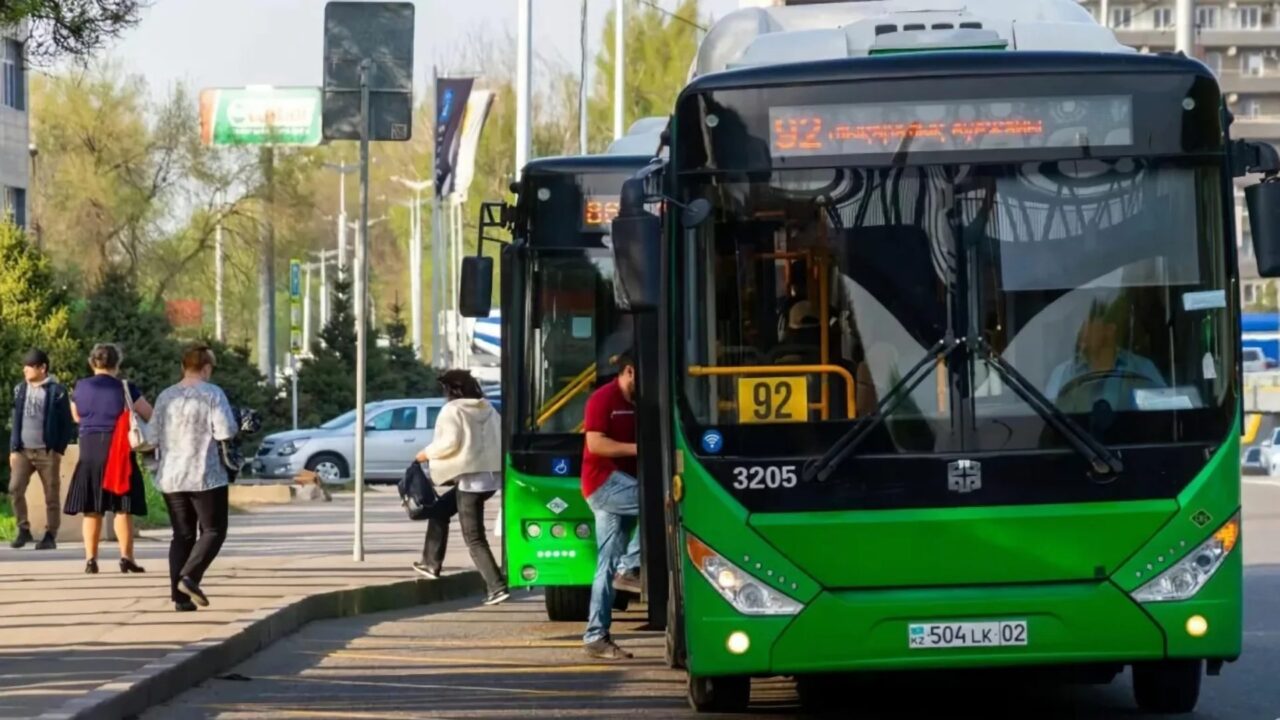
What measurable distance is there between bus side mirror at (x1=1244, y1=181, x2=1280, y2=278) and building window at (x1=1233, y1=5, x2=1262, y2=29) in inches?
4995

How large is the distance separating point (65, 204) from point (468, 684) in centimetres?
5470

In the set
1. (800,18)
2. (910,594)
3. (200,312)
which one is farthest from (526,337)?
(200,312)

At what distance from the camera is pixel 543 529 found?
1545cm

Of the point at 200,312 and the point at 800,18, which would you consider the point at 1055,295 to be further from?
the point at 200,312

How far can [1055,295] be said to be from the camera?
394 inches

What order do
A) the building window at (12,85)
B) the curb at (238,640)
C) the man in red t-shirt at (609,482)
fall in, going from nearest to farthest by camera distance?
the curb at (238,640), the man in red t-shirt at (609,482), the building window at (12,85)

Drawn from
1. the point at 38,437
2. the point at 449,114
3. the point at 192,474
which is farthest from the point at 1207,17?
the point at 192,474

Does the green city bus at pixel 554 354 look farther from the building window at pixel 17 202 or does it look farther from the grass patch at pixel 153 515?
the building window at pixel 17 202

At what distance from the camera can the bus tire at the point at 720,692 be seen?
10.9 m

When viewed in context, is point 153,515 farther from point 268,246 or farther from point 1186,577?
point 268,246

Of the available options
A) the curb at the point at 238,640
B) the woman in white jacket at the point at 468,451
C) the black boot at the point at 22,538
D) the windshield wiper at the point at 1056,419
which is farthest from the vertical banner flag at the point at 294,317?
the windshield wiper at the point at 1056,419

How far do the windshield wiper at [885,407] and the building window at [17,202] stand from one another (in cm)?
3745

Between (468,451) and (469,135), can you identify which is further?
(469,135)

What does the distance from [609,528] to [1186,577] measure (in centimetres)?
457
